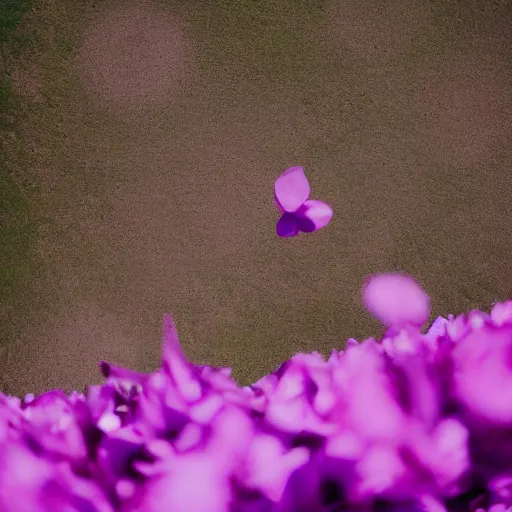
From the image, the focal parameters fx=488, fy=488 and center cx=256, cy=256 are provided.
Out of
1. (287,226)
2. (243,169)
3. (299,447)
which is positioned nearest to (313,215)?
(287,226)

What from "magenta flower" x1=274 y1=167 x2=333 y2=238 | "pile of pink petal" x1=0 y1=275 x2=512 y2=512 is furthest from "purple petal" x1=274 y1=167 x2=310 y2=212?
"pile of pink petal" x1=0 y1=275 x2=512 y2=512

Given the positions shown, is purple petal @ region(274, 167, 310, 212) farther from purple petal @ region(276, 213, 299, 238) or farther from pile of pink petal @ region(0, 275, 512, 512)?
pile of pink petal @ region(0, 275, 512, 512)

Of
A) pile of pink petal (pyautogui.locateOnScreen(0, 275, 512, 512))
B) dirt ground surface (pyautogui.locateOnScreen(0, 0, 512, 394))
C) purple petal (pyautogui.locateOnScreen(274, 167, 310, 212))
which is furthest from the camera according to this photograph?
dirt ground surface (pyautogui.locateOnScreen(0, 0, 512, 394))

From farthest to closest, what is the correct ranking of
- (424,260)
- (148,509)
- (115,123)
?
(115,123) < (424,260) < (148,509)

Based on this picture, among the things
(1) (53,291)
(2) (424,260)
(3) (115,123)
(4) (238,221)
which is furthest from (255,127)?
(1) (53,291)

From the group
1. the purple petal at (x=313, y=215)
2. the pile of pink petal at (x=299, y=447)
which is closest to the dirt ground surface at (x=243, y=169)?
the purple petal at (x=313, y=215)

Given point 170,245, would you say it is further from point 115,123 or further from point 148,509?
point 148,509

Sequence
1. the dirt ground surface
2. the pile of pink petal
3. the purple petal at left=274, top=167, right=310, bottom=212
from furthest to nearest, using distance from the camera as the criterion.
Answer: the dirt ground surface → the purple petal at left=274, top=167, right=310, bottom=212 → the pile of pink petal
